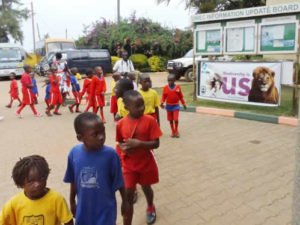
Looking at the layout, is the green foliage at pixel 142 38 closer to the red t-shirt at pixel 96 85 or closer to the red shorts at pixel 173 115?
the red t-shirt at pixel 96 85

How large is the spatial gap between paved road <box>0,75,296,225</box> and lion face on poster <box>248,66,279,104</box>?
113 cm

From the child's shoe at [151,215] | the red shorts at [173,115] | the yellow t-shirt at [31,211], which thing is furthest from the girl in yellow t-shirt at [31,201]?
the red shorts at [173,115]

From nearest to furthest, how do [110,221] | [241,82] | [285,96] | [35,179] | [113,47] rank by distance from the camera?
[35,179] → [110,221] → [241,82] → [285,96] → [113,47]

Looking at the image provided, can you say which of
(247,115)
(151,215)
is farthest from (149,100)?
(247,115)

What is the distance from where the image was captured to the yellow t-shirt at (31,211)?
1911 millimetres

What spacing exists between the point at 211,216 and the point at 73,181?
1626 mm

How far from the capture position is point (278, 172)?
14.3 ft

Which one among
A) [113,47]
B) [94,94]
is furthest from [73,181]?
[113,47]

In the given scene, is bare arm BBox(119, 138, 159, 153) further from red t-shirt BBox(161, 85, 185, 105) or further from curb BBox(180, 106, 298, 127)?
curb BBox(180, 106, 298, 127)

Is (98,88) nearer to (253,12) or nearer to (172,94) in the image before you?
(172,94)

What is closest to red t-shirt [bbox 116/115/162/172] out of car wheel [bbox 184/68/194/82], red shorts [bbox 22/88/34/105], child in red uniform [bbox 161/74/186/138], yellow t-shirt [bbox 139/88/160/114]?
yellow t-shirt [bbox 139/88/160/114]

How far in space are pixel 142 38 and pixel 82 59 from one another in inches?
242

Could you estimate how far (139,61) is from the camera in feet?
77.6

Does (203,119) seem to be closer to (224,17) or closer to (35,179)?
(224,17)
